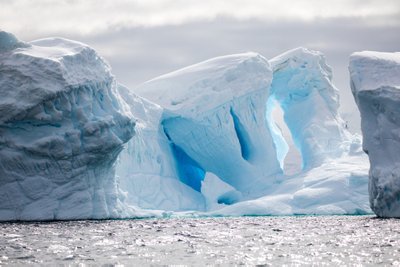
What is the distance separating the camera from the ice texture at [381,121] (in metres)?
25.7

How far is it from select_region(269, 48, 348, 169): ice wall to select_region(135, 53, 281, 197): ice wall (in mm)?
2386

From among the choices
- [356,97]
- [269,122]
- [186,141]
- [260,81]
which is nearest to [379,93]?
[356,97]

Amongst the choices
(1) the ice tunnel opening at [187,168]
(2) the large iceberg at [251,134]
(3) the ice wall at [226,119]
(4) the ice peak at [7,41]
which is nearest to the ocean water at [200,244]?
(4) the ice peak at [7,41]

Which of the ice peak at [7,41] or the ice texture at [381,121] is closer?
the ice texture at [381,121]

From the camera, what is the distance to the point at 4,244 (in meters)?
18.2

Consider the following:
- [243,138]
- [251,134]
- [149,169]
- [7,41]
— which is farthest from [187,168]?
[7,41]

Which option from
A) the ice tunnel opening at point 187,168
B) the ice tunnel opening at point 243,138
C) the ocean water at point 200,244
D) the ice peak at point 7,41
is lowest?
the ice tunnel opening at point 187,168

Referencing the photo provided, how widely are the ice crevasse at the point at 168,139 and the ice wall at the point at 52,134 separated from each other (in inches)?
1.6

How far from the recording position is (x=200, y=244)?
18781 millimetres

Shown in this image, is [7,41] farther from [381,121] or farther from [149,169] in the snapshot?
[381,121]

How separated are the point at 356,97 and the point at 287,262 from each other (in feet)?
47.2

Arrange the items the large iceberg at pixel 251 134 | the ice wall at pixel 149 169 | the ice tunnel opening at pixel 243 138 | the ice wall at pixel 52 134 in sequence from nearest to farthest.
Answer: the ice wall at pixel 52 134
the large iceberg at pixel 251 134
the ice wall at pixel 149 169
the ice tunnel opening at pixel 243 138

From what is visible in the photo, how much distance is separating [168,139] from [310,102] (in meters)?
8.46

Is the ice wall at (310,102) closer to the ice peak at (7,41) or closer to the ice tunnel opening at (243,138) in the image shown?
the ice tunnel opening at (243,138)
